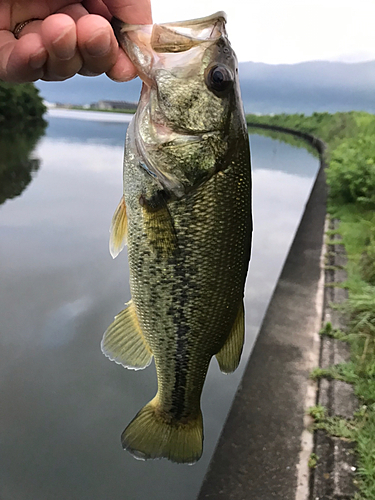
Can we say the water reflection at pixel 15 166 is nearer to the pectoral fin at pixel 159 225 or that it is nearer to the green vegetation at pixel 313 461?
the green vegetation at pixel 313 461

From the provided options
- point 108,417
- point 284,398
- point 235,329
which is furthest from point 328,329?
point 235,329

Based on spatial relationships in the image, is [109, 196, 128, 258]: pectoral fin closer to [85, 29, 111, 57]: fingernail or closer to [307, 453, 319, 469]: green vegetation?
[85, 29, 111, 57]: fingernail

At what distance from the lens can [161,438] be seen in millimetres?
1497

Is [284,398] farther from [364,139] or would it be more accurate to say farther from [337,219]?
[364,139]

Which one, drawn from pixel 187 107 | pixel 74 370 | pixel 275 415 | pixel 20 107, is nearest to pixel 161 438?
pixel 187 107

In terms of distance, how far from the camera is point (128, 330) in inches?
59.7

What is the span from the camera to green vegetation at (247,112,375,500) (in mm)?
2459

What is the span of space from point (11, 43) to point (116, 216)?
674 millimetres

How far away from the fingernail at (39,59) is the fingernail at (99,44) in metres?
0.14

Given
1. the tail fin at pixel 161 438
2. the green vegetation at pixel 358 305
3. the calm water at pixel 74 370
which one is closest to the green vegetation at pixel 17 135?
the calm water at pixel 74 370

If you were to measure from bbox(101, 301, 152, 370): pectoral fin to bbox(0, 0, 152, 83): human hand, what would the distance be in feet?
2.74

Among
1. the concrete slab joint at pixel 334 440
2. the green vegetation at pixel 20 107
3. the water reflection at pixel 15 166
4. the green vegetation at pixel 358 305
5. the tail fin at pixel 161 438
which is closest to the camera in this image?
the tail fin at pixel 161 438

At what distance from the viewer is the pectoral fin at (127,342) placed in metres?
1.48

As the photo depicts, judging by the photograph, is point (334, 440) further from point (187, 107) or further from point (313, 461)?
point (187, 107)
